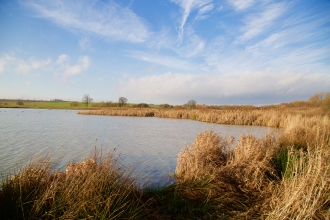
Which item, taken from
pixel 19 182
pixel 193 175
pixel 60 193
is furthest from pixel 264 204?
pixel 19 182

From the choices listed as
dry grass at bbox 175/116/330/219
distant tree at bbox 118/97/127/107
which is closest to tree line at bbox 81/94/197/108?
distant tree at bbox 118/97/127/107

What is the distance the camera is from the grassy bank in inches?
120

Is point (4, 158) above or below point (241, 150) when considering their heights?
below

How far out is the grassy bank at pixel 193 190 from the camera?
306 cm

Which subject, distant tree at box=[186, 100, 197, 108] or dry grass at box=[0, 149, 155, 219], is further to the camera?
distant tree at box=[186, 100, 197, 108]

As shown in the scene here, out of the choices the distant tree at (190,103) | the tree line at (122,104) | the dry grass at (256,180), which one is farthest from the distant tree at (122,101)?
the dry grass at (256,180)

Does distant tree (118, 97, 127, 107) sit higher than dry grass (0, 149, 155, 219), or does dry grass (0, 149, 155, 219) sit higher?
distant tree (118, 97, 127, 107)

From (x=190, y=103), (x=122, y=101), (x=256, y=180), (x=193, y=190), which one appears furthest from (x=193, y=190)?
(x=122, y=101)

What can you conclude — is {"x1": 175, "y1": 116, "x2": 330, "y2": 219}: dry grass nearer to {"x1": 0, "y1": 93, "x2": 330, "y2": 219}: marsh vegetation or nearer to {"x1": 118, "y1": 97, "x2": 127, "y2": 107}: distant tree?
{"x1": 0, "y1": 93, "x2": 330, "y2": 219}: marsh vegetation

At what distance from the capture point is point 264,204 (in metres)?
4.01

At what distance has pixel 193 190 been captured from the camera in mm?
4641

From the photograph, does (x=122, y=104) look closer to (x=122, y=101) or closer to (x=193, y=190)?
(x=122, y=101)

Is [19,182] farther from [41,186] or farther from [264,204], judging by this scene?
[264,204]

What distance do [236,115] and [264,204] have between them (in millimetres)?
19402
